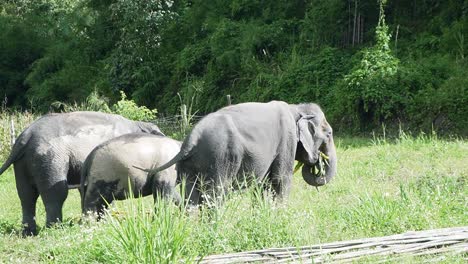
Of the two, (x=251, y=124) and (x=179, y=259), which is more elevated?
(x=251, y=124)

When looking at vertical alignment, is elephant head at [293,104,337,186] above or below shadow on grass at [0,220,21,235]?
above

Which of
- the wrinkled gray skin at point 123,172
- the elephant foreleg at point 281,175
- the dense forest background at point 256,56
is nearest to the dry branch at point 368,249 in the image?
the wrinkled gray skin at point 123,172

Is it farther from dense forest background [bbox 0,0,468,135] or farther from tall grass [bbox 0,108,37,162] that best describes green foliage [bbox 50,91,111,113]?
tall grass [bbox 0,108,37,162]

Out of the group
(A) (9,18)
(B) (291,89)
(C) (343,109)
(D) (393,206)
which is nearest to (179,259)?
(D) (393,206)

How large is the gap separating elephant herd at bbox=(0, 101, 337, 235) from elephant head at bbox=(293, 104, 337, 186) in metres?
0.01

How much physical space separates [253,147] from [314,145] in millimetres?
1300

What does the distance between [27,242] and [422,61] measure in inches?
566

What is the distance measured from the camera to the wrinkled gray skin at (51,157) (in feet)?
33.8

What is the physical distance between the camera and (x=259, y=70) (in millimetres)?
26531

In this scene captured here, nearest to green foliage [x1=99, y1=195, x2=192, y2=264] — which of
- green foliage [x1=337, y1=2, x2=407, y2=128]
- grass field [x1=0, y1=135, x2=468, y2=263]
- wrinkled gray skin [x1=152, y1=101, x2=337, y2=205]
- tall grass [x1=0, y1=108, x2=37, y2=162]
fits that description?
grass field [x1=0, y1=135, x2=468, y2=263]

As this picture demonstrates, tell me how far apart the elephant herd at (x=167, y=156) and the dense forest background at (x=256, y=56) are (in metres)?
9.51

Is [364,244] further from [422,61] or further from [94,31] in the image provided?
[94,31]

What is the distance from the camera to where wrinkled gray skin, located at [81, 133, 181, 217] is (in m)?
9.62

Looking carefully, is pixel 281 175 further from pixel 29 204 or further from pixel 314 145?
pixel 29 204
